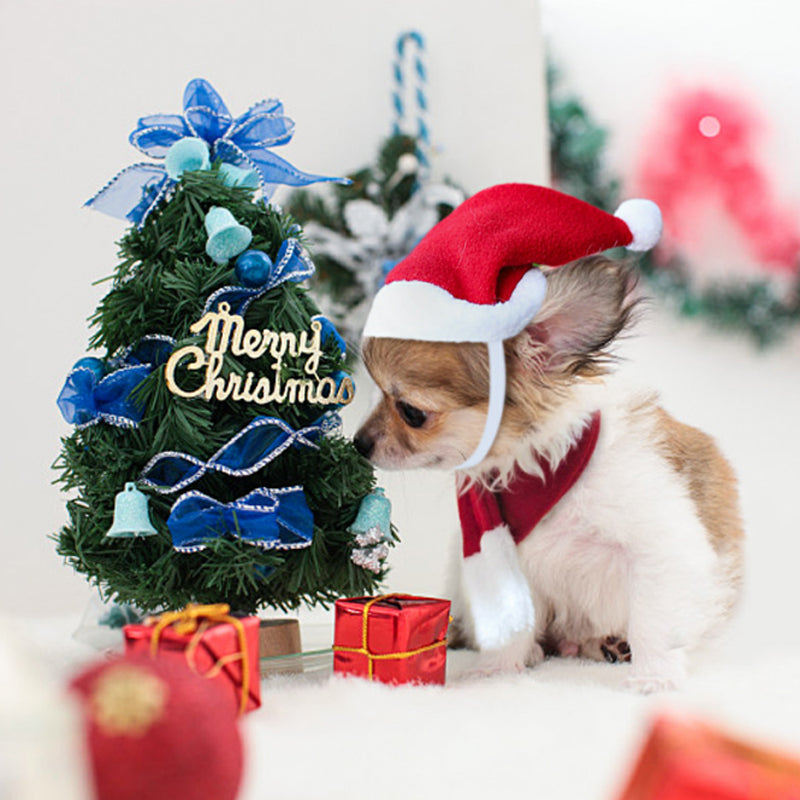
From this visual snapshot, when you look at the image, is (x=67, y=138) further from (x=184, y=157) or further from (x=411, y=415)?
(x=411, y=415)

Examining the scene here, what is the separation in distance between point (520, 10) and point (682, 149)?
67cm

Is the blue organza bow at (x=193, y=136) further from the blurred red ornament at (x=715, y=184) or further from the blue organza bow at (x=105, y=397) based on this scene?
the blurred red ornament at (x=715, y=184)

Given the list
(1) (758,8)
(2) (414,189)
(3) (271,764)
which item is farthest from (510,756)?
(1) (758,8)

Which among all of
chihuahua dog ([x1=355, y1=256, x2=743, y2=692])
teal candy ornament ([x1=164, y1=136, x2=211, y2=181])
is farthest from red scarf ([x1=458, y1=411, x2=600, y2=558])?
teal candy ornament ([x1=164, y1=136, x2=211, y2=181])

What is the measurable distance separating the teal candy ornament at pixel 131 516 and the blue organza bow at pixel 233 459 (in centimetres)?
4

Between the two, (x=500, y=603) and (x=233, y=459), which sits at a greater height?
(x=233, y=459)

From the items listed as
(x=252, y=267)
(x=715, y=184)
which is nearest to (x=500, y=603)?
(x=252, y=267)

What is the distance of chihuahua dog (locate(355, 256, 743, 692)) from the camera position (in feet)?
4.23

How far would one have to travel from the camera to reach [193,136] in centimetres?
139

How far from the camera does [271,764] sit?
2.85 ft

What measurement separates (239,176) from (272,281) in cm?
20

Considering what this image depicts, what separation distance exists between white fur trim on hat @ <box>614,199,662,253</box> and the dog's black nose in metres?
0.51

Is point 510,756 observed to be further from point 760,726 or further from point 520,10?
point 520,10

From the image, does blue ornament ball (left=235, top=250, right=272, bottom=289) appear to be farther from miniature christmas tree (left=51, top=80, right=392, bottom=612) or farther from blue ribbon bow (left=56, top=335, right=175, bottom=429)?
blue ribbon bow (left=56, top=335, right=175, bottom=429)
